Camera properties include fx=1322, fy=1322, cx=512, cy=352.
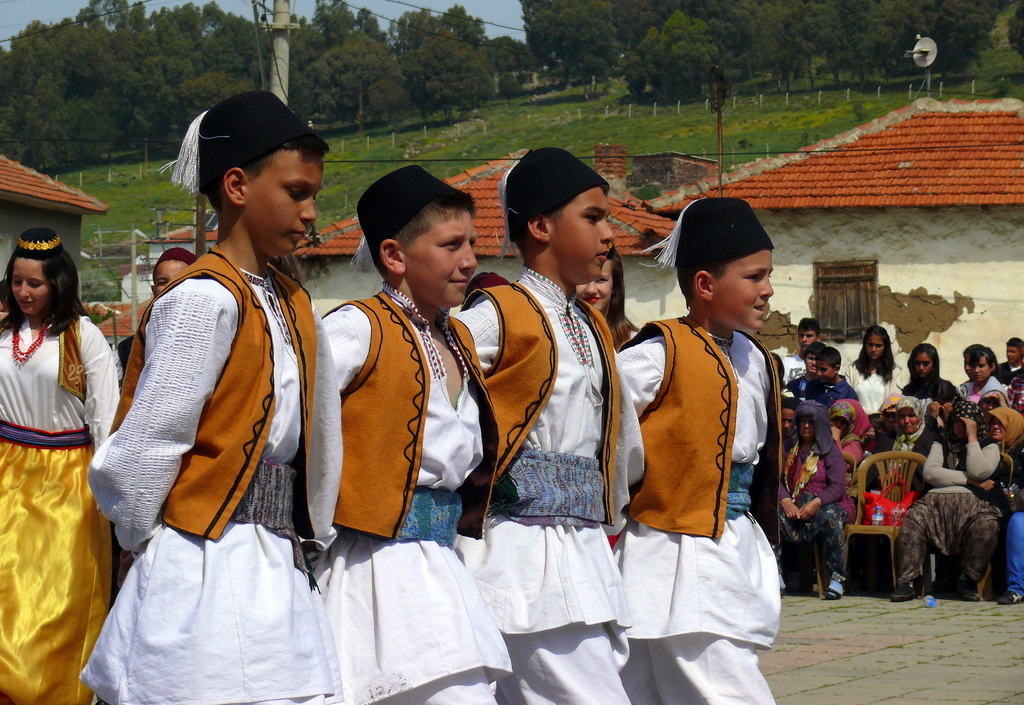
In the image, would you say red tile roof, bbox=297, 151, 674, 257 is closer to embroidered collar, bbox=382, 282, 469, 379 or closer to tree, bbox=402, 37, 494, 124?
embroidered collar, bbox=382, 282, 469, 379

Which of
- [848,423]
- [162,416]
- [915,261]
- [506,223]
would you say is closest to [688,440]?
[506,223]

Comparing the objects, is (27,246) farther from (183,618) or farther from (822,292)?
(822,292)

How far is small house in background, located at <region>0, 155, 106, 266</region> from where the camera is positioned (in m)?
22.7

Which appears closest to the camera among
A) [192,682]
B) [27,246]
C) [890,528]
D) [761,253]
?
[192,682]

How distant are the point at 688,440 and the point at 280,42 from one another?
45.6ft

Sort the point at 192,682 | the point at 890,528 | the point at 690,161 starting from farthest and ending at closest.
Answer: the point at 690,161, the point at 890,528, the point at 192,682

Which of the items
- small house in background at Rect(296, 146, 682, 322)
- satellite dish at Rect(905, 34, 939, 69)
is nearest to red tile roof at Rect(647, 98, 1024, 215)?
small house in background at Rect(296, 146, 682, 322)

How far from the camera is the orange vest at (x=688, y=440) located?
4207 millimetres

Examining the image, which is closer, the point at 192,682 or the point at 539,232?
the point at 192,682

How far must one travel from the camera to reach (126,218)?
81375mm

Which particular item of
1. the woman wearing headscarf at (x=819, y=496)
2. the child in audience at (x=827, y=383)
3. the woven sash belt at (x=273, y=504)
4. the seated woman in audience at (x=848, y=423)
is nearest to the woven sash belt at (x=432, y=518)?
the woven sash belt at (x=273, y=504)

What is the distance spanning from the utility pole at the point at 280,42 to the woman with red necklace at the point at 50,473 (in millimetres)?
11435

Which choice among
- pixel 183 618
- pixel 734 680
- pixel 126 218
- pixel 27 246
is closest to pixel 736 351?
pixel 734 680

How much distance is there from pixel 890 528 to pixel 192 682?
783 cm
